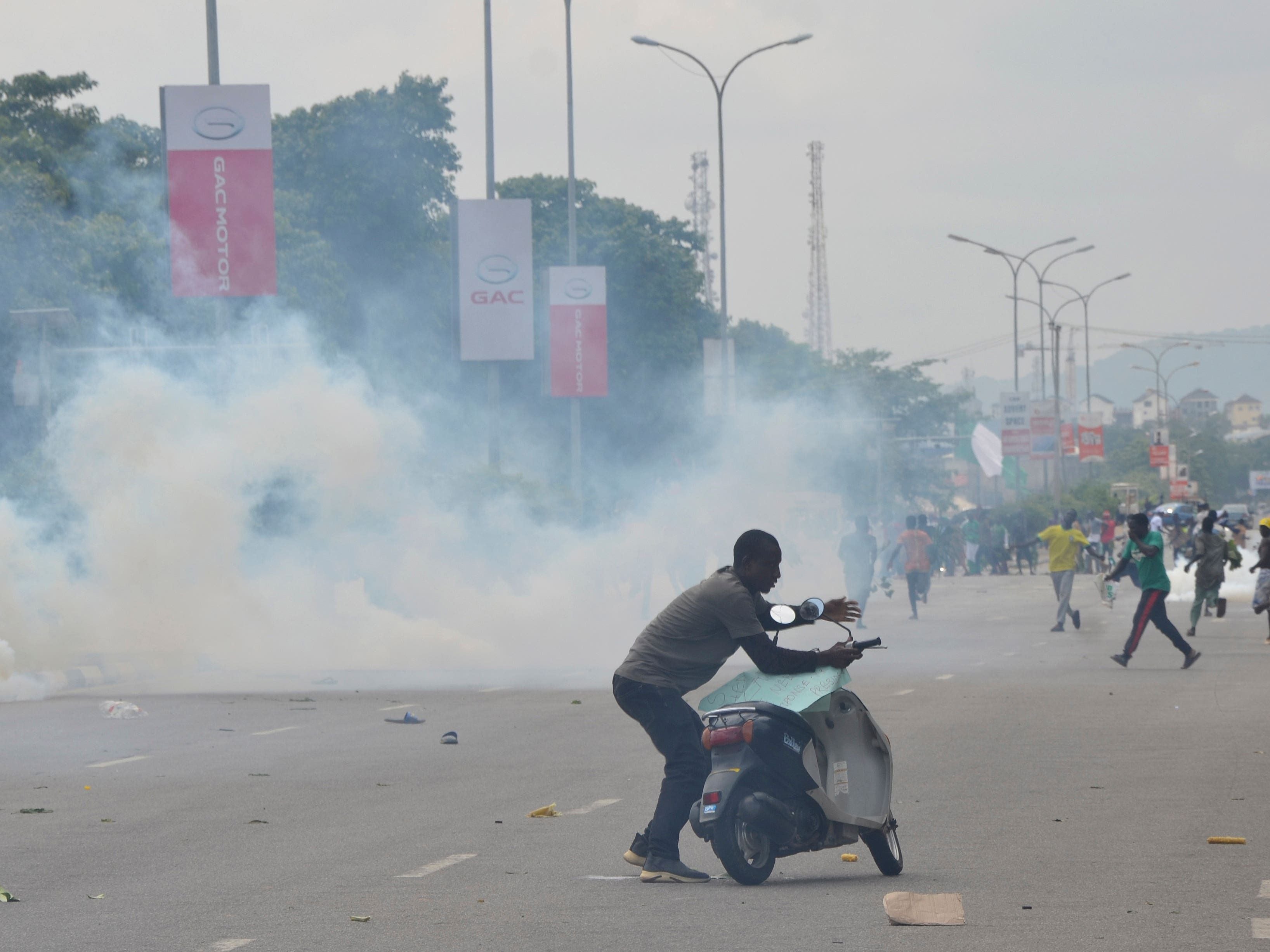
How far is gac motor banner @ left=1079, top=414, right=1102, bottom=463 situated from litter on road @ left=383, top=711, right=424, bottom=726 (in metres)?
52.3

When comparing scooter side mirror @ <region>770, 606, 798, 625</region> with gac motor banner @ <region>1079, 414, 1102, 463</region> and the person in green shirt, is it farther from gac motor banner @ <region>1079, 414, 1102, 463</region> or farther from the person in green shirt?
gac motor banner @ <region>1079, 414, 1102, 463</region>

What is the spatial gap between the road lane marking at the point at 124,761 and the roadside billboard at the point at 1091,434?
180 ft

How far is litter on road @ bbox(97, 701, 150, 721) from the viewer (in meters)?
14.2

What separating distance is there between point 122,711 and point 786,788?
878 centimetres

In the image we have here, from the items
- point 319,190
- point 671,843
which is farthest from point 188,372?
point 319,190

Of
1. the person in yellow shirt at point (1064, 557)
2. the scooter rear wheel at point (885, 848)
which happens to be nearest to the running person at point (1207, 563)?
the person in yellow shirt at point (1064, 557)

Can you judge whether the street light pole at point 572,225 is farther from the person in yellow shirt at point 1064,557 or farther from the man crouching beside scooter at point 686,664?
the man crouching beside scooter at point 686,664

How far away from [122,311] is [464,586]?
10229 mm

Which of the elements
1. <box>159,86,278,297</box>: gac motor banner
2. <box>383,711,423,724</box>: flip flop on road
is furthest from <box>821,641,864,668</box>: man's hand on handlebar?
<box>159,86,278,297</box>: gac motor banner

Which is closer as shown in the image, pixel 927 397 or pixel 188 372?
pixel 188 372

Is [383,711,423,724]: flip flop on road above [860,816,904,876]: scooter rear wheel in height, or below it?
below

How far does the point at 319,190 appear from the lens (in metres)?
51.3

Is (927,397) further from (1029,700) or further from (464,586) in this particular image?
(1029,700)

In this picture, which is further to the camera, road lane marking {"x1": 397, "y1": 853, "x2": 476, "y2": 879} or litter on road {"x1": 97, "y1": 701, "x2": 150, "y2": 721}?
litter on road {"x1": 97, "y1": 701, "x2": 150, "y2": 721}
